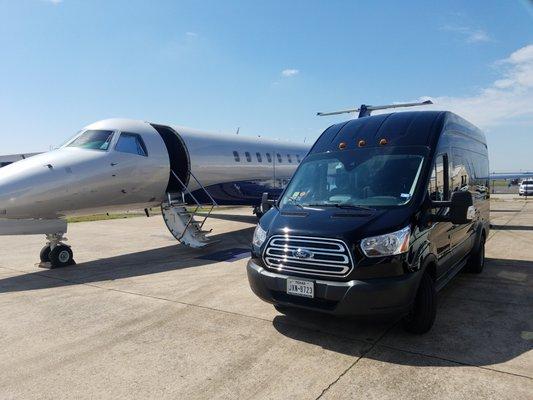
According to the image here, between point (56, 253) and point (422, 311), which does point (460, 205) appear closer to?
point (422, 311)

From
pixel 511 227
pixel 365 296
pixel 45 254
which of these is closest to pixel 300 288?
pixel 365 296

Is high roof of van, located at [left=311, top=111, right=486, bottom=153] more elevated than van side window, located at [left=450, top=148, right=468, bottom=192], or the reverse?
high roof of van, located at [left=311, top=111, right=486, bottom=153]

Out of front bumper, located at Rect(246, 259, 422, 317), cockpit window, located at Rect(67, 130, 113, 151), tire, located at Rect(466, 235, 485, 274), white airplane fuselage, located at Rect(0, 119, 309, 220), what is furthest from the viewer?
cockpit window, located at Rect(67, 130, 113, 151)

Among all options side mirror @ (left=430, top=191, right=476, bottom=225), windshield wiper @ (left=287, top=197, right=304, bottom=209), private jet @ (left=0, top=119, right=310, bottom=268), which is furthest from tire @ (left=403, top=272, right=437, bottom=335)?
private jet @ (left=0, top=119, right=310, bottom=268)

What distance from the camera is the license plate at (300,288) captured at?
4461 millimetres

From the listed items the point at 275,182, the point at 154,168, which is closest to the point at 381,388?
the point at 154,168

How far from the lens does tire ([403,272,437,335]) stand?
4.70 meters

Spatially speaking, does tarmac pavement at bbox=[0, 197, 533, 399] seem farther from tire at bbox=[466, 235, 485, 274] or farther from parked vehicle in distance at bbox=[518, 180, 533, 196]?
parked vehicle in distance at bbox=[518, 180, 533, 196]

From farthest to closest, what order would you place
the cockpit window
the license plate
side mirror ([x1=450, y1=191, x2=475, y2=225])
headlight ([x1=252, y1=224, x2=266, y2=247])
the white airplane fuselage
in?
the cockpit window < the white airplane fuselage < headlight ([x1=252, y1=224, x2=266, y2=247]) < side mirror ([x1=450, y1=191, x2=475, y2=225]) < the license plate

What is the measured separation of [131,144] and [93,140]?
924mm

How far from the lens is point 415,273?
14.7ft

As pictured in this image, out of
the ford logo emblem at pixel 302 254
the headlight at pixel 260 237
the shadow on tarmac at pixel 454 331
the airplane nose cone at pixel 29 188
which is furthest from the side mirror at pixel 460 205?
the airplane nose cone at pixel 29 188

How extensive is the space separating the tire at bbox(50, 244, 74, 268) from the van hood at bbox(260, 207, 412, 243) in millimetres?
6296

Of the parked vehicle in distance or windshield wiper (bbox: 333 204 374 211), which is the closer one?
windshield wiper (bbox: 333 204 374 211)
